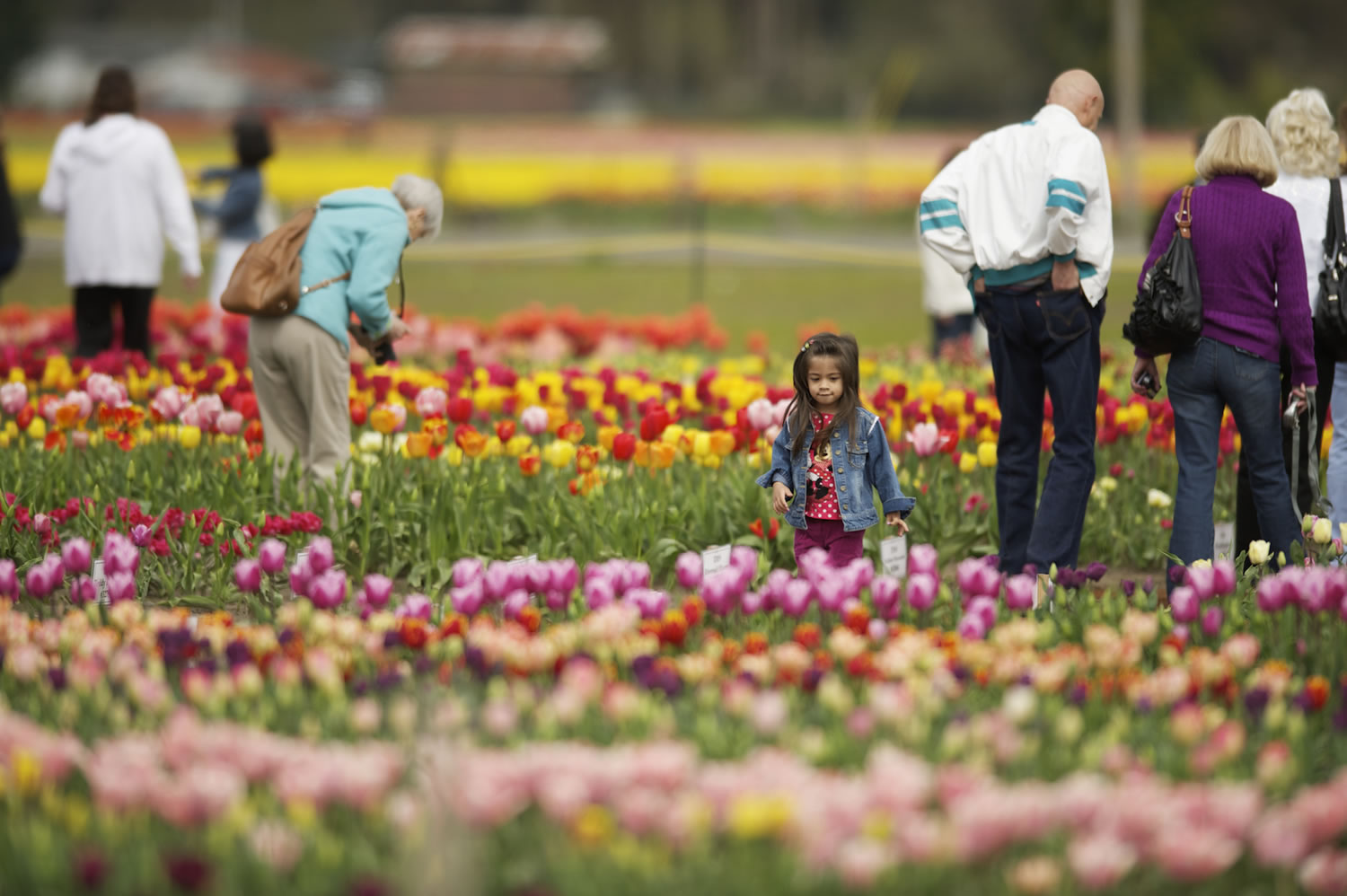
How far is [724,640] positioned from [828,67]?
162ft

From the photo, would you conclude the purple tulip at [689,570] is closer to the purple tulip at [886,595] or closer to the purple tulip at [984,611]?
the purple tulip at [886,595]

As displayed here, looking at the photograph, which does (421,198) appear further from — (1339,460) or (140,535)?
(1339,460)

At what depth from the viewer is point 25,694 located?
3.23 metres

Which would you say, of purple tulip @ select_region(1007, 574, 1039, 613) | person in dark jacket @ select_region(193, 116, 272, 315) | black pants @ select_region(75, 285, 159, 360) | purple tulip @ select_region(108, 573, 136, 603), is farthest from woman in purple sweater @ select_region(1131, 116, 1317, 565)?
person in dark jacket @ select_region(193, 116, 272, 315)

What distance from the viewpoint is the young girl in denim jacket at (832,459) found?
461 cm

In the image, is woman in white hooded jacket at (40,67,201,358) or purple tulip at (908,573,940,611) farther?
woman in white hooded jacket at (40,67,201,358)

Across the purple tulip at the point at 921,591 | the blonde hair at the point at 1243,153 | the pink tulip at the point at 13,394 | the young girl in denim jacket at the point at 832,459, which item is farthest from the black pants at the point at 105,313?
the purple tulip at the point at 921,591

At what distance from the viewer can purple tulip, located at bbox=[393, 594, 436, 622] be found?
3564 mm

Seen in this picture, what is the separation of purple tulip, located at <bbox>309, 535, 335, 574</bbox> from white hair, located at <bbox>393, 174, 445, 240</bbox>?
1.90 meters

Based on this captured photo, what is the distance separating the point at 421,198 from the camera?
5488 millimetres

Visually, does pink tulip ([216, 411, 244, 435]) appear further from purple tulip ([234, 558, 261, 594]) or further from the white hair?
purple tulip ([234, 558, 261, 594])

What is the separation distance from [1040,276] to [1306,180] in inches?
43.8

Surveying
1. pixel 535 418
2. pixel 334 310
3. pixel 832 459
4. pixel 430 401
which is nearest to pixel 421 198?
pixel 334 310

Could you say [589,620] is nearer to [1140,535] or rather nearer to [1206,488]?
[1206,488]
